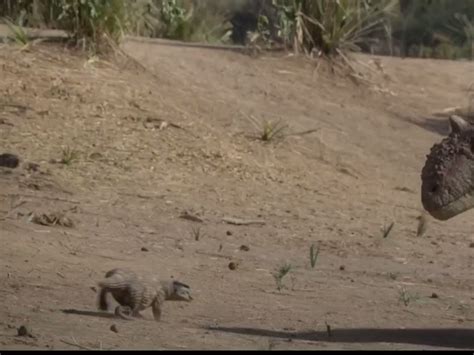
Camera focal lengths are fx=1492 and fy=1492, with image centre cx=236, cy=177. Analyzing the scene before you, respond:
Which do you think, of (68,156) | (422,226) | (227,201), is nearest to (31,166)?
(68,156)

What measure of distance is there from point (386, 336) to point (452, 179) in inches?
46.4

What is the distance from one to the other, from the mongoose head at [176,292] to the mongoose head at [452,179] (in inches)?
67.1

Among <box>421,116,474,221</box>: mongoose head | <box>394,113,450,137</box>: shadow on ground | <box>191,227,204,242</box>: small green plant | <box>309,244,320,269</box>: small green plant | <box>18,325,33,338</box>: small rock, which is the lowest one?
<box>394,113,450,137</box>: shadow on ground

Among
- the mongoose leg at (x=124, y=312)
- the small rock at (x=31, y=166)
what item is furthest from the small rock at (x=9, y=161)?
the mongoose leg at (x=124, y=312)

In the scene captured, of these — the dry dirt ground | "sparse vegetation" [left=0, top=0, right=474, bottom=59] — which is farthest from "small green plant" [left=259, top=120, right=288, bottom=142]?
"sparse vegetation" [left=0, top=0, right=474, bottom=59]

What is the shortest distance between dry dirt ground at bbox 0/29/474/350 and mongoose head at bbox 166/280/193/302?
11 centimetres

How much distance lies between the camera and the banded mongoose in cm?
819

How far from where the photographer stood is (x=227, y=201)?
40.9ft

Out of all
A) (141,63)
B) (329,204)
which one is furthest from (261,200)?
(141,63)

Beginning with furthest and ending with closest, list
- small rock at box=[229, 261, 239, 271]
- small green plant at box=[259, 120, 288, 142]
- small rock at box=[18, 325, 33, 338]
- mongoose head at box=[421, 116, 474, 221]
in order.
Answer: small green plant at box=[259, 120, 288, 142], small rock at box=[229, 261, 239, 271], mongoose head at box=[421, 116, 474, 221], small rock at box=[18, 325, 33, 338]

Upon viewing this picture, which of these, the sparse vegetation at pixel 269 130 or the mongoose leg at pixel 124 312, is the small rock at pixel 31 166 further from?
the mongoose leg at pixel 124 312

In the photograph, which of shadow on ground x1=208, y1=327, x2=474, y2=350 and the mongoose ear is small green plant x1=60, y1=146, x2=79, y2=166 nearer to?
shadow on ground x1=208, y1=327, x2=474, y2=350

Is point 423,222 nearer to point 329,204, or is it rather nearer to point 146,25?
point 329,204

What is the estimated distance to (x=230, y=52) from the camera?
17047 millimetres
